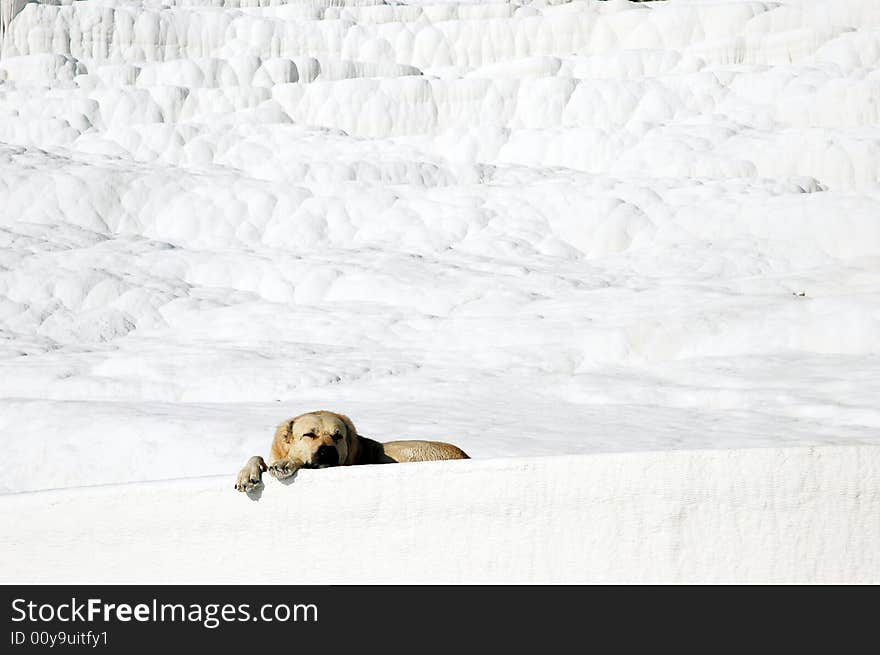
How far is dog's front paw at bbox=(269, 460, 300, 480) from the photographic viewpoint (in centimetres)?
492

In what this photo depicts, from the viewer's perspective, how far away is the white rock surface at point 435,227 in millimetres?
12258

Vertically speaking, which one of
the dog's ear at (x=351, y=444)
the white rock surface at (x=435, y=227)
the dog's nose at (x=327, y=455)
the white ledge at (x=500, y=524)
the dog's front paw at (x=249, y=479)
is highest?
the white rock surface at (x=435, y=227)

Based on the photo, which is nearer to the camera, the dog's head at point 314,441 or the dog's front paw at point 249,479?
the dog's front paw at point 249,479

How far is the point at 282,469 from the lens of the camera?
4930 mm

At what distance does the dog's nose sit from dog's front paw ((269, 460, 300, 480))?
0.54ft

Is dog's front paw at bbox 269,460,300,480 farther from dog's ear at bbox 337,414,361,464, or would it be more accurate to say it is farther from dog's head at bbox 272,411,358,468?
dog's ear at bbox 337,414,361,464

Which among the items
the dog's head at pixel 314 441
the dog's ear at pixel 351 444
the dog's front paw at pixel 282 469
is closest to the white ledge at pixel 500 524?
the dog's front paw at pixel 282 469

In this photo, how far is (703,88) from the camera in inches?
1221

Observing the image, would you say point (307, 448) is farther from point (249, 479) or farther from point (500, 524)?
point (500, 524)

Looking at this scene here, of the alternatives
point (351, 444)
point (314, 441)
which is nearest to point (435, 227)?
point (351, 444)

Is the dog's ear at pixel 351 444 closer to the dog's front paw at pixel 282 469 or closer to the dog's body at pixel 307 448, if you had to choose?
the dog's body at pixel 307 448

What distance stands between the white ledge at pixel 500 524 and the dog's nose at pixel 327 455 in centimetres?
18

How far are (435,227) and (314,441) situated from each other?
20.0m

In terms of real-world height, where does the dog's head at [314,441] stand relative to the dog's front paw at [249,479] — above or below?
above
